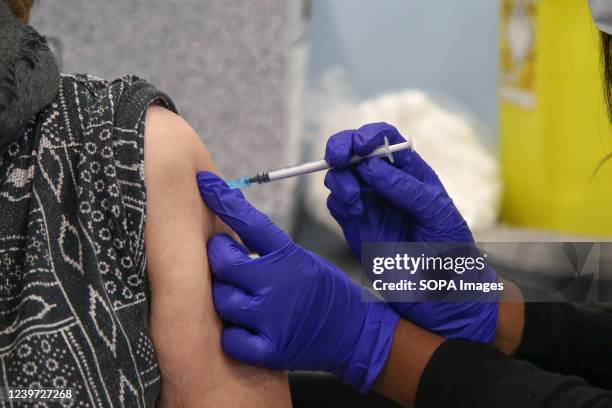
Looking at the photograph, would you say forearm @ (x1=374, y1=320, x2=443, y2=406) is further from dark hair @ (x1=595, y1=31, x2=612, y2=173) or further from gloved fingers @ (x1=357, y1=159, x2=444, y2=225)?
dark hair @ (x1=595, y1=31, x2=612, y2=173)

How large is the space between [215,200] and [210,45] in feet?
3.20

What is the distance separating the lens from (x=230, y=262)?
2.74 feet

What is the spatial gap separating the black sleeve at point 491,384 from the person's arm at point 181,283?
9.9 inches

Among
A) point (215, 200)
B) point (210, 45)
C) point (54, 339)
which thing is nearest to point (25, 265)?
point (54, 339)

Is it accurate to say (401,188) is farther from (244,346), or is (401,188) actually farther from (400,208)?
(244,346)

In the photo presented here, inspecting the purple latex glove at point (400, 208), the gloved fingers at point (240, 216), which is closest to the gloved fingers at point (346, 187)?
the purple latex glove at point (400, 208)

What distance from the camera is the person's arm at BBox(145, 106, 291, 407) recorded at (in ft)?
2.59

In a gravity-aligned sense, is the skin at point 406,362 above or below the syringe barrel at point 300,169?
below

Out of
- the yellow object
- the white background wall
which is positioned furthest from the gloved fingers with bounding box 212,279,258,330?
the white background wall

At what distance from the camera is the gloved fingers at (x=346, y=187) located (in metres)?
0.91

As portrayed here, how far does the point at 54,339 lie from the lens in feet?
2.23

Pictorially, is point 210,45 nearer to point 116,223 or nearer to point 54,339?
point 116,223

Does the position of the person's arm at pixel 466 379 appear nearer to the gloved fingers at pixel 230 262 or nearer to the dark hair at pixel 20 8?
the gloved fingers at pixel 230 262

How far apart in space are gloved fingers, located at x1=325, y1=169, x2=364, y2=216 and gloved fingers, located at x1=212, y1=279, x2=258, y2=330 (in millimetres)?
199
